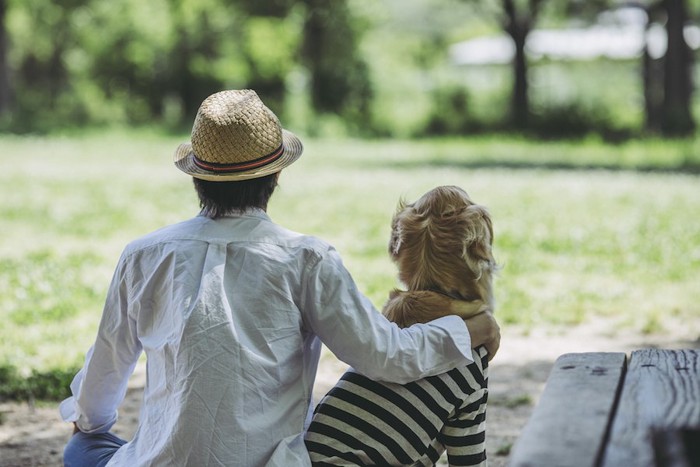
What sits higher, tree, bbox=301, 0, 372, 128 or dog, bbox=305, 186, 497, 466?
dog, bbox=305, 186, 497, 466

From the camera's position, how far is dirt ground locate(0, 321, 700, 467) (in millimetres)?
4590

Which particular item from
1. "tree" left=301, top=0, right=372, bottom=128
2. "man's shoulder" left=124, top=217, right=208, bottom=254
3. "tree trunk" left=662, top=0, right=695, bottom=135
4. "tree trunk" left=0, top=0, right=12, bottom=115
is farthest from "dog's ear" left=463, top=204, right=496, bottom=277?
"tree trunk" left=0, top=0, right=12, bottom=115

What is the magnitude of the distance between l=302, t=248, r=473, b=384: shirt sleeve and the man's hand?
0.17 metres

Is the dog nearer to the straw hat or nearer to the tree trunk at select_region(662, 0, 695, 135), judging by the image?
the straw hat

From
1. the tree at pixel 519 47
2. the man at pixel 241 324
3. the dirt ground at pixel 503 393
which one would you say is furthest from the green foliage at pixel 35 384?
the tree at pixel 519 47

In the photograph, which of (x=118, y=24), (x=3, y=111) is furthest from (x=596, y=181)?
(x=118, y=24)

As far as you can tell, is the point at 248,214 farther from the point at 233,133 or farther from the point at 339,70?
the point at 339,70

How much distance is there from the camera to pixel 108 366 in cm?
276

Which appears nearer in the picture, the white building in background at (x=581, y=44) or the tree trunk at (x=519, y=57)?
the tree trunk at (x=519, y=57)

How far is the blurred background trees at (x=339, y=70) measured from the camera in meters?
26.1

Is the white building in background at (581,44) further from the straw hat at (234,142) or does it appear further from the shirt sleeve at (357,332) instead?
the shirt sleeve at (357,332)

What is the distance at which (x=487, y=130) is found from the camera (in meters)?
26.6

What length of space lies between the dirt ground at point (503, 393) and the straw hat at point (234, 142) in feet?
7.35

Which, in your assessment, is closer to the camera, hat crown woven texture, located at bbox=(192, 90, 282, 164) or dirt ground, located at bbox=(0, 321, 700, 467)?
hat crown woven texture, located at bbox=(192, 90, 282, 164)
